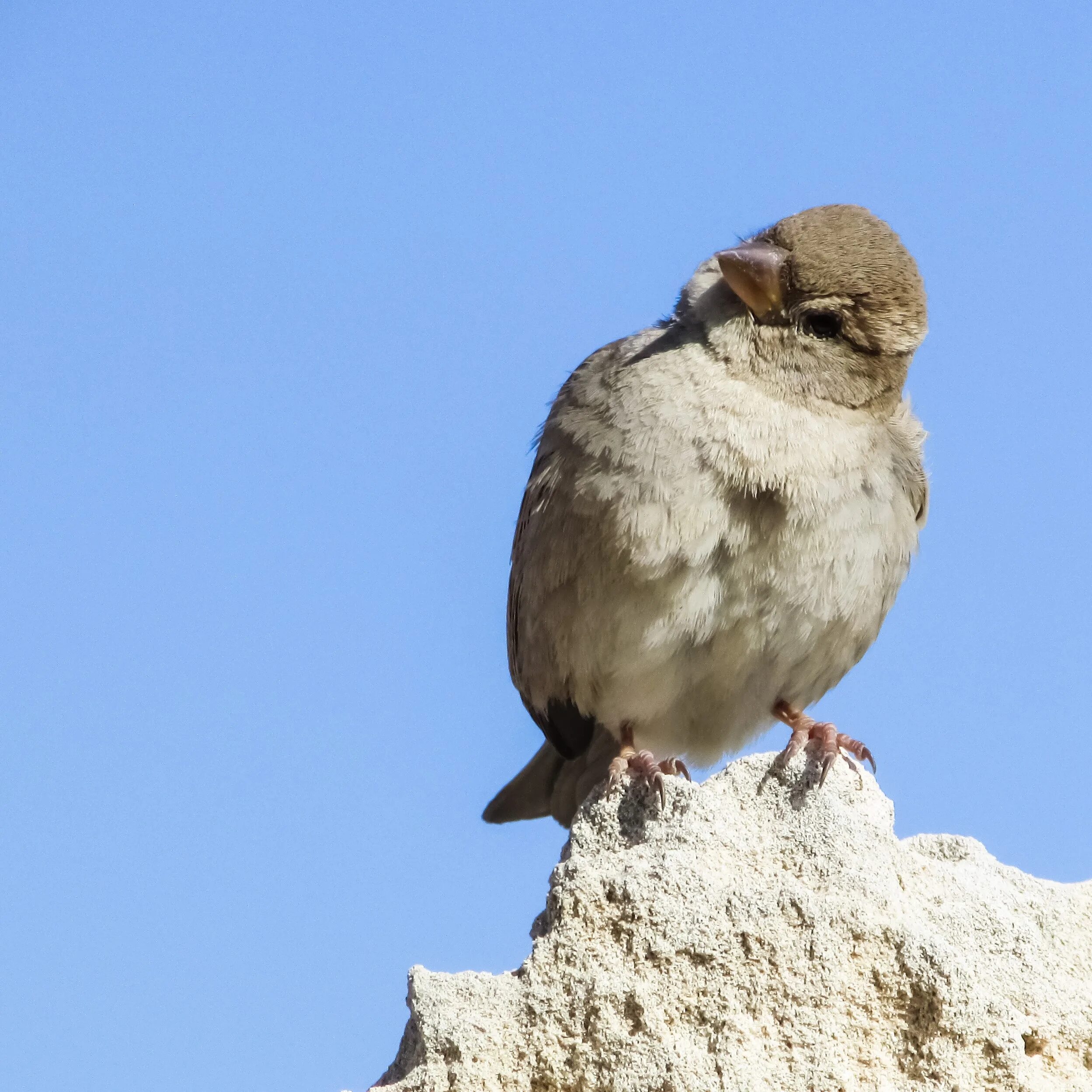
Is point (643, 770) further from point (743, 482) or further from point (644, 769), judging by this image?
point (743, 482)

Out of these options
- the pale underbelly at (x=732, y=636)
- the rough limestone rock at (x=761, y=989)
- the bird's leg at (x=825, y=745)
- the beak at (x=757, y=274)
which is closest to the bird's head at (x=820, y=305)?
the beak at (x=757, y=274)

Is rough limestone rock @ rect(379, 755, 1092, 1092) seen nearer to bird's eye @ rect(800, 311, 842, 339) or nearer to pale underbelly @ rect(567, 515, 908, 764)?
pale underbelly @ rect(567, 515, 908, 764)

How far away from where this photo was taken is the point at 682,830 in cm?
400

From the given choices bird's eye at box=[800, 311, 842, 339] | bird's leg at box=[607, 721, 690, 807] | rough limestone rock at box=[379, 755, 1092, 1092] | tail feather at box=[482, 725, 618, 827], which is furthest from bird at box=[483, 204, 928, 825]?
rough limestone rock at box=[379, 755, 1092, 1092]

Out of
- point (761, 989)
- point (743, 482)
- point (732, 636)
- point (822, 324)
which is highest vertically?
point (822, 324)

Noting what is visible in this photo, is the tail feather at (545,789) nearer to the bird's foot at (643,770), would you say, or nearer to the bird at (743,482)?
the bird at (743,482)

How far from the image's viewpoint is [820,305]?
535cm

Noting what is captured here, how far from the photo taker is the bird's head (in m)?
5.32

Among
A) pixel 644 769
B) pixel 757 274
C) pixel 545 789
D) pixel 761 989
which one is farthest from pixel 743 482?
pixel 761 989

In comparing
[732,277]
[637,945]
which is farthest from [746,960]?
[732,277]

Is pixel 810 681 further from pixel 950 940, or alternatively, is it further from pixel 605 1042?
pixel 605 1042

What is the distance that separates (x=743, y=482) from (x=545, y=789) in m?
1.77

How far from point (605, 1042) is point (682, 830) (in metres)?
0.58

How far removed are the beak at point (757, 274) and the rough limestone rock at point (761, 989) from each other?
2074mm
